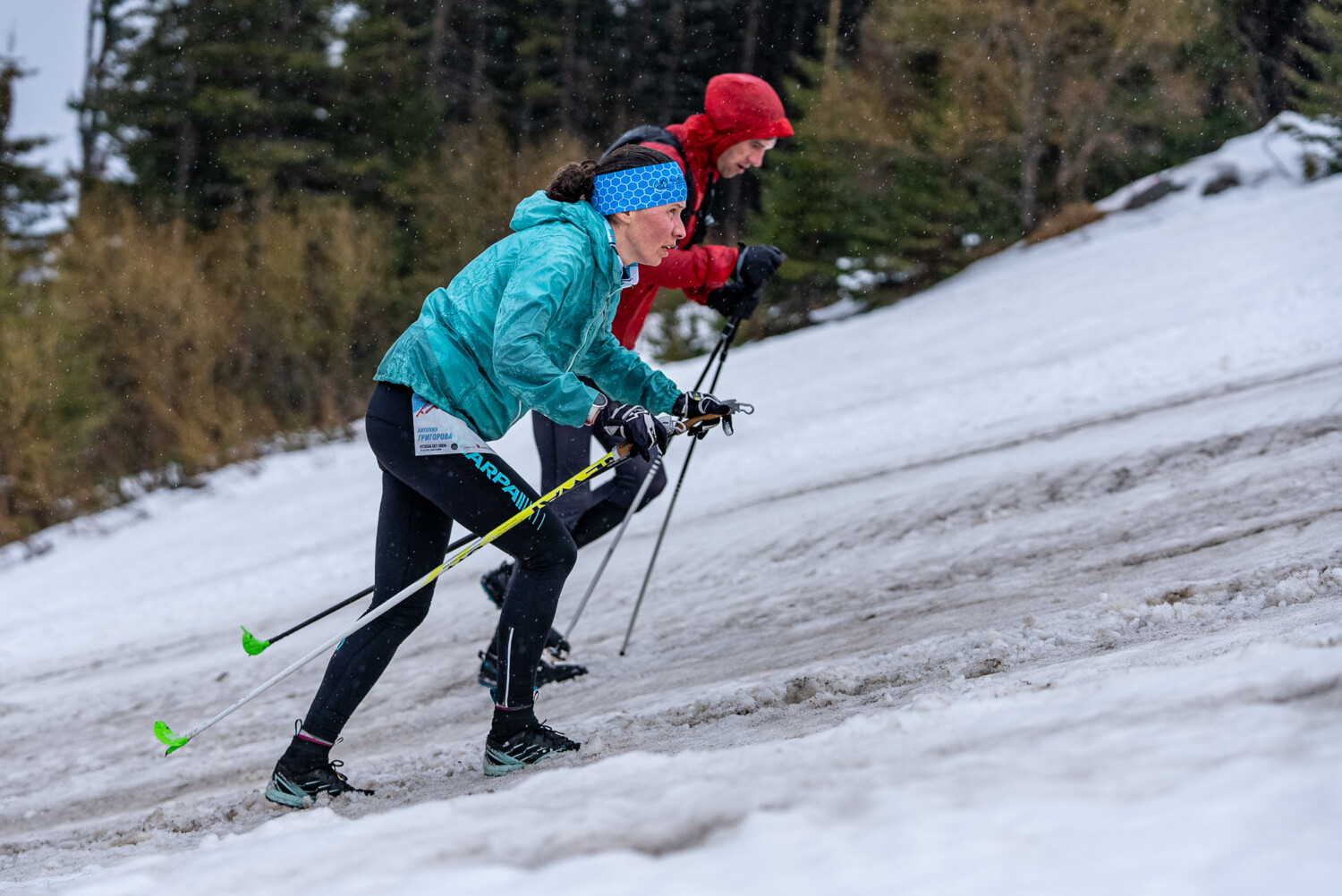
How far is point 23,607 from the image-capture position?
9.76 m

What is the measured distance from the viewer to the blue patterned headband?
323 centimetres

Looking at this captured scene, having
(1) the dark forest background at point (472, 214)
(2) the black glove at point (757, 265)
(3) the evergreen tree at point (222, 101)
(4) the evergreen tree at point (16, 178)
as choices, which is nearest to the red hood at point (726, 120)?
(2) the black glove at point (757, 265)

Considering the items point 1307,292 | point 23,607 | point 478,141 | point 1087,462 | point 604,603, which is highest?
point 478,141

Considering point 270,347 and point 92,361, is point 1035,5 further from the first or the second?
point 92,361

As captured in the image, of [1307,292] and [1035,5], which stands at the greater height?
[1035,5]

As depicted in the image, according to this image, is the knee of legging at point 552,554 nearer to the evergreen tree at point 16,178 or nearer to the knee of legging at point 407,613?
the knee of legging at point 407,613

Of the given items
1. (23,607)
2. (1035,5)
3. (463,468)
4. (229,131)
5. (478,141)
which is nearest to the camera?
(463,468)

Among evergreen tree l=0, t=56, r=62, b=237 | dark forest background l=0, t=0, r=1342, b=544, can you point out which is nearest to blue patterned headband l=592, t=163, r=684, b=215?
dark forest background l=0, t=0, r=1342, b=544

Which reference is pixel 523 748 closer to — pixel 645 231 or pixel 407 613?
pixel 407 613

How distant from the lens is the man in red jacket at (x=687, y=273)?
14.4ft

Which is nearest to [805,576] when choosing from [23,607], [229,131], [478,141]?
[23,607]

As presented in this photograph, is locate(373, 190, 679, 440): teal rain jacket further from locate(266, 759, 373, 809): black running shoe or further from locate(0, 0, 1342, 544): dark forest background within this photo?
locate(0, 0, 1342, 544): dark forest background

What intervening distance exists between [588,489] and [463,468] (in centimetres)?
152

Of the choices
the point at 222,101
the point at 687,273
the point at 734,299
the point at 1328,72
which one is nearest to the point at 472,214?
the point at 222,101
